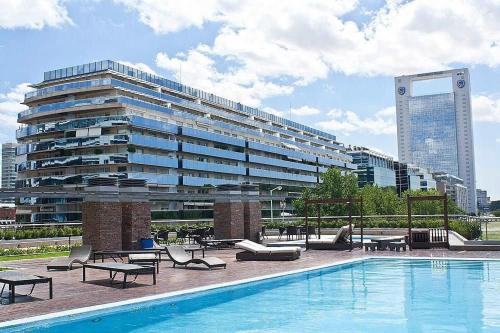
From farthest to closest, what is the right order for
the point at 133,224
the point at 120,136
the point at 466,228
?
the point at 120,136, the point at 466,228, the point at 133,224

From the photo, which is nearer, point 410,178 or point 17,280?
point 17,280

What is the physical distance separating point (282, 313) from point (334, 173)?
55285 mm

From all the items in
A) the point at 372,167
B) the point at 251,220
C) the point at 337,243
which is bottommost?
the point at 337,243

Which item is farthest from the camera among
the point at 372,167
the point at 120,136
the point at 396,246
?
the point at 372,167

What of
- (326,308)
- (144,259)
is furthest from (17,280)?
(326,308)

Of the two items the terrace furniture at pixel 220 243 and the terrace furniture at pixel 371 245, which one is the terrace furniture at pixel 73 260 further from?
the terrace furniture at pixel 371 245

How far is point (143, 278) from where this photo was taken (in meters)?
15.1

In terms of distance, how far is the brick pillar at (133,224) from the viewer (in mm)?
21531

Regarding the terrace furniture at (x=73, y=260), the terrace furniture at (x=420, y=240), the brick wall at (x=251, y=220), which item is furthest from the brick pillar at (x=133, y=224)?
the terrace furniture at (x=420, y=240)

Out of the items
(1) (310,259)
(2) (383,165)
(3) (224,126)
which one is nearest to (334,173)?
(3) (224,126)

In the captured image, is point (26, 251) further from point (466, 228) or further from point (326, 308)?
point (466, 228)

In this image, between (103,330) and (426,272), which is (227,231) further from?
(103,330)

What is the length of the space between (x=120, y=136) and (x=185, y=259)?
2199 inches

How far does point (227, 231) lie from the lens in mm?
27156
